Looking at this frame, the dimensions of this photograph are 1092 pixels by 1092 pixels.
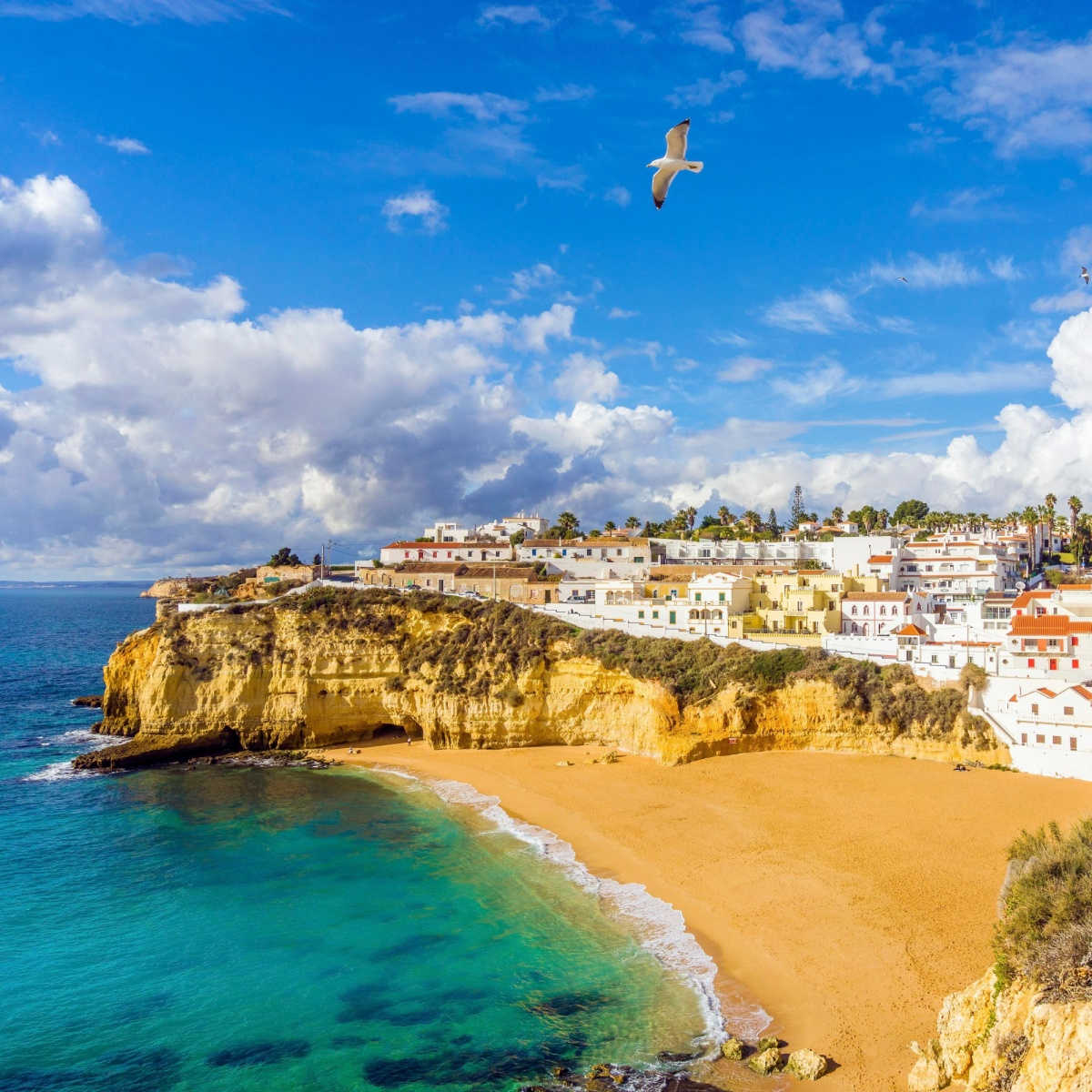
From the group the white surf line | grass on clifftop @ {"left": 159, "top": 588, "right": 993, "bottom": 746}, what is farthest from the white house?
the white surf line

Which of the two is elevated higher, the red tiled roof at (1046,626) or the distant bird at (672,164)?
the distant bird at (672,164)

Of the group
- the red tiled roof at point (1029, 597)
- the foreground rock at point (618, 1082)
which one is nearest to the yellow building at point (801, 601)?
the red tiled roof at point (1029, 597)

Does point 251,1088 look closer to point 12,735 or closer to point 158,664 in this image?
point 158,664

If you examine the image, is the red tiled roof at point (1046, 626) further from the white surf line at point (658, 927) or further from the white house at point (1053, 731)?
the white surf line at point (658, 927)

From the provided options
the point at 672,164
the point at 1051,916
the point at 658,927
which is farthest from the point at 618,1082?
the point at 672,164

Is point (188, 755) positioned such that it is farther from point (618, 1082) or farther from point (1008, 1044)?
point (1008, 1044)

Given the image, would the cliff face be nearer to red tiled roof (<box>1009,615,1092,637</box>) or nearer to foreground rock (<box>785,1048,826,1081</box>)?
foreground rock (<box>785,1048,826,1081</box>)
